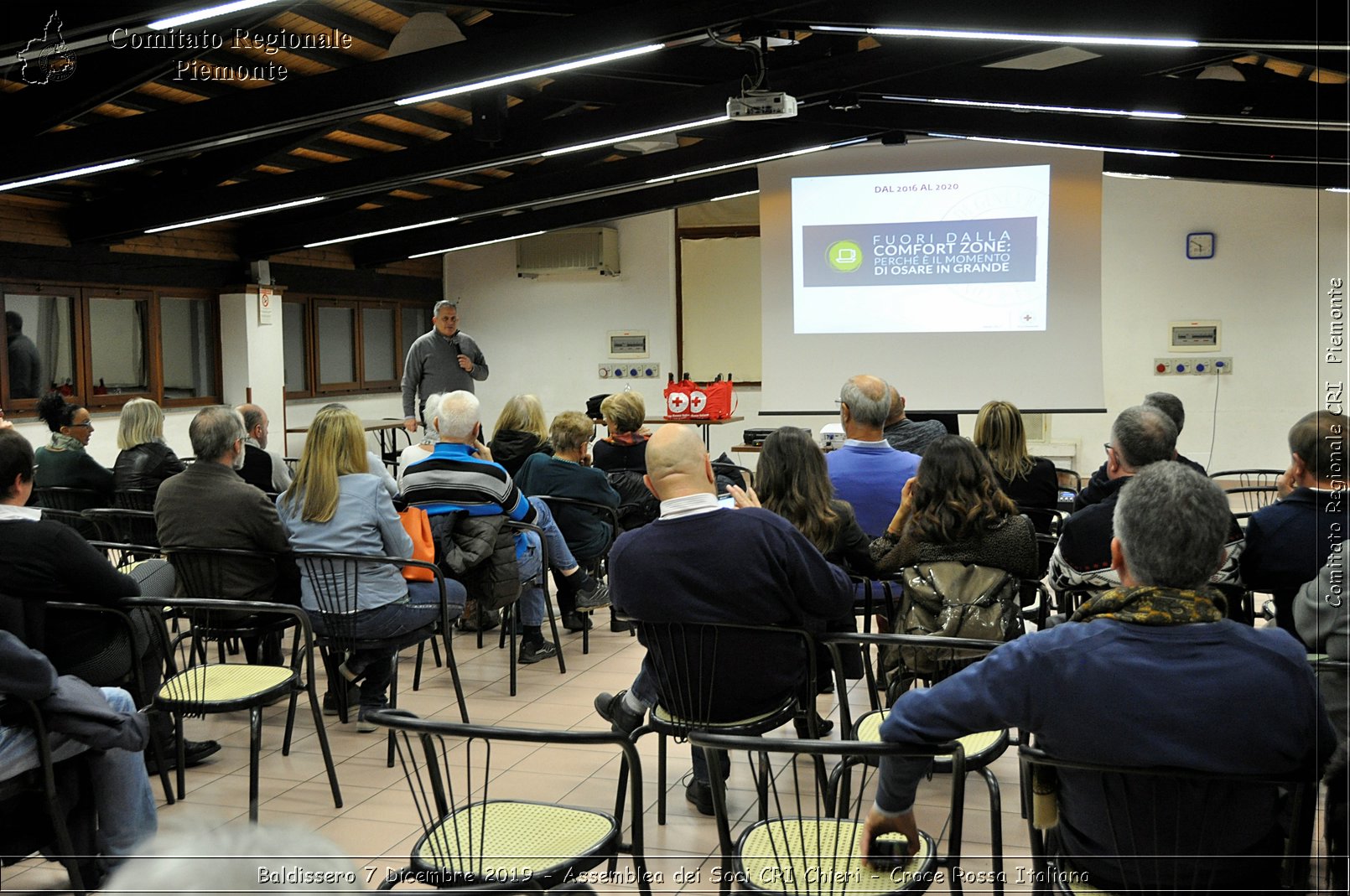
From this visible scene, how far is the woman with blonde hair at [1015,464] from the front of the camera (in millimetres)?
4668

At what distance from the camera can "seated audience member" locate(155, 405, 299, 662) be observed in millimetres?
3850

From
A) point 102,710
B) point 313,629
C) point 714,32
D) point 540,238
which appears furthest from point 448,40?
point 540,238

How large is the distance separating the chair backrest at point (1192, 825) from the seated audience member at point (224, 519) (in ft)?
9.54

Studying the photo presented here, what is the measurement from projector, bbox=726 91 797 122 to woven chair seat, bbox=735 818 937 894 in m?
4.27

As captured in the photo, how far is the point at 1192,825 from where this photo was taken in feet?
5.73

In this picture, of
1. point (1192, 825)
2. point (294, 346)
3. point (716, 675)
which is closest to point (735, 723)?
point (716, 675)

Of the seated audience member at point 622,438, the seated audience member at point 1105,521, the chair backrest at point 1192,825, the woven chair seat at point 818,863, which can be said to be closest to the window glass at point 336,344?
the seated audience member at point 622,438

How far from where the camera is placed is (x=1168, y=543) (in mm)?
1827

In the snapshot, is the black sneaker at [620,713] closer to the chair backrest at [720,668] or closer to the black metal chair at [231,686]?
the chair backrest at [720,668]

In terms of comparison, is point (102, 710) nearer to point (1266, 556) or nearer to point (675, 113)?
point (1266, 556)

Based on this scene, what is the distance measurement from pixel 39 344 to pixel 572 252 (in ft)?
19.6

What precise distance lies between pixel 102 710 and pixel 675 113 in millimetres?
5393

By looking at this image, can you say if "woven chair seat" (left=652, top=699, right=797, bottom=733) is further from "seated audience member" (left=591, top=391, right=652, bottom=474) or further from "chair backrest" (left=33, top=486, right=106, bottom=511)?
"chair backrest" (left=33, top=486, right=106, bottom=511)

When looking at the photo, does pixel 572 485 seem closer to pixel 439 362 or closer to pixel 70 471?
pixel 70 471
